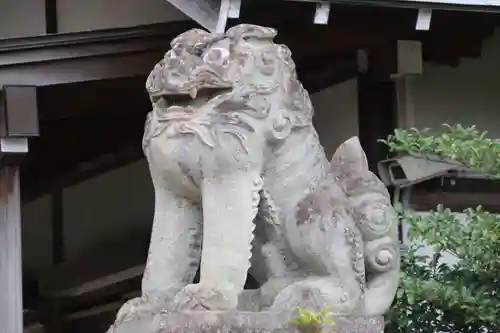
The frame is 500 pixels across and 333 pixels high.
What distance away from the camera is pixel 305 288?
3.05 metres

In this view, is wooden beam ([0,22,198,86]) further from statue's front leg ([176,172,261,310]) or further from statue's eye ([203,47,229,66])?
statue's front leg ([176,172,261,310])

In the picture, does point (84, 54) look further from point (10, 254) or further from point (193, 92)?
point (193, 92)

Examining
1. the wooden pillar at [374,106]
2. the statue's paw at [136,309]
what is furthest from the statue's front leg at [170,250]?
the wooden pillar at [374,106]

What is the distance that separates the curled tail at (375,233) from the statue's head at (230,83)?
0.27 metres

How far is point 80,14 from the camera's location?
746 centimetres

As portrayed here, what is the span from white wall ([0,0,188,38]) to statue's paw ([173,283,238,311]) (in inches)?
172

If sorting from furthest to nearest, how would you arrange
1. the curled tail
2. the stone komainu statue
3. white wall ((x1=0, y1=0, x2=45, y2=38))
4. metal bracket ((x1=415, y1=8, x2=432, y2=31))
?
white wall ((x1=0, y1=0, x2=45, y2=38)) → metal bracket ((x1=415, y1=8, x2=432, y2=31)) → the curled tail → the stone komainu statue

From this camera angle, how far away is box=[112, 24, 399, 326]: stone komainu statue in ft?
9.86

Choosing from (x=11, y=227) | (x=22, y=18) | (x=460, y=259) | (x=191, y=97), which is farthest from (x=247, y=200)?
(x=22, y=18)

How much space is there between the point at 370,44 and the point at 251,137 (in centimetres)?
290

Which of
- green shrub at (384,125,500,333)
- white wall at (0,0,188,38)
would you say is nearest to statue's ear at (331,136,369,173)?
green shrub at (384,125,500,333)

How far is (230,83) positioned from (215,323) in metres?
0.67

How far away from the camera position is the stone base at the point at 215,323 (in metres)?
2.90

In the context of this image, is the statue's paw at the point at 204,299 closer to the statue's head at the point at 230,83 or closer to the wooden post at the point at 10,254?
the statue's head at the point at 230,83
